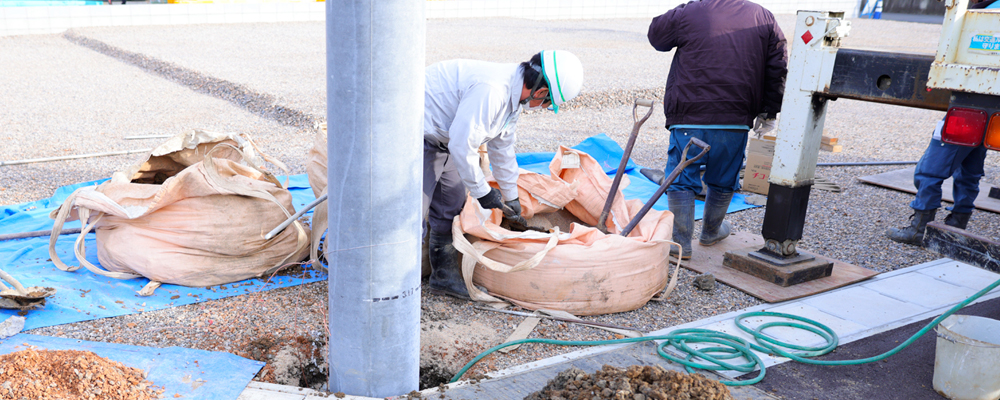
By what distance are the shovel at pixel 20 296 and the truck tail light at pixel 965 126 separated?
4.01 m

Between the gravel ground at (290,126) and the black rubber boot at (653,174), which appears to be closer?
the gravel ground at (290,126)

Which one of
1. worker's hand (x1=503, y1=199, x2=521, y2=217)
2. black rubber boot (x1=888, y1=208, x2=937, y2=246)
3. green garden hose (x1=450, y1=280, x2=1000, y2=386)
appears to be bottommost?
green garden hose (x1=450, y1=280, x2=1000, y2=386)

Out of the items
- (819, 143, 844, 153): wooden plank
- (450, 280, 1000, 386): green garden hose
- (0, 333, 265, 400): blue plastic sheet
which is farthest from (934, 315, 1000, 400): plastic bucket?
(819, 143, 844, 153): wooden plank

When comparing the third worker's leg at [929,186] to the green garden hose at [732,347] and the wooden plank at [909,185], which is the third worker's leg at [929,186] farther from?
the green garden hose at [732,347]

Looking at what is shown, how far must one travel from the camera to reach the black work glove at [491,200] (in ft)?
11.4

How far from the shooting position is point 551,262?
3.26 m

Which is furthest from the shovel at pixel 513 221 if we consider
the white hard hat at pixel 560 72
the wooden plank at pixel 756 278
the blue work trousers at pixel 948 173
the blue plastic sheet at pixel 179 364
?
the blue work trousers at pixel 948 173

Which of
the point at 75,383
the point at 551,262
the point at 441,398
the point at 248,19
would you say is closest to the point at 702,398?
the point at 441,398

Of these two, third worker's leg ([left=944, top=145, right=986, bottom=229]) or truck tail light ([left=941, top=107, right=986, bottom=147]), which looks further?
third worker's leg ([left=944, top=145, right=986, bottom=229])

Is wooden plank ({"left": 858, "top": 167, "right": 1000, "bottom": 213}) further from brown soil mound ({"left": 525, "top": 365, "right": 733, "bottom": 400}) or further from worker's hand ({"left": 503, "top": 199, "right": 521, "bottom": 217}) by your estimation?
brown soil mound ({"left": 525, "top": 365, "right": 733, "bottom": 400})

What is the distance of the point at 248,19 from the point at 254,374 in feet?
45.7

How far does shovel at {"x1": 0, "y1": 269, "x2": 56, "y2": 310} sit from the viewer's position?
2955 millimetres

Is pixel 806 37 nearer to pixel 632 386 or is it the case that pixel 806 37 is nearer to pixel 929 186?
pixel 929 186

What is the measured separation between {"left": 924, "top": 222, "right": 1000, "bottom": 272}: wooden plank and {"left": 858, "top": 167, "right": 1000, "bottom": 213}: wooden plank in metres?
2.92
